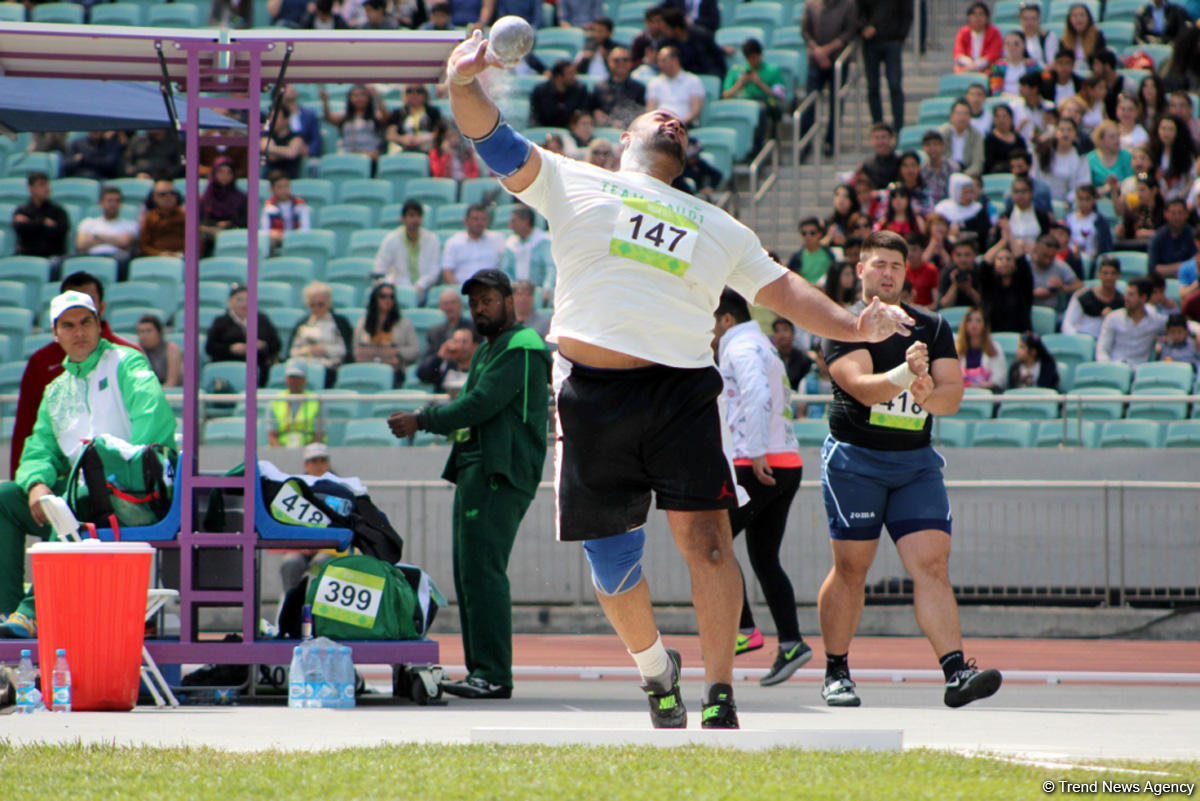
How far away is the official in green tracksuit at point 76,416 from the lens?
788 centimetres

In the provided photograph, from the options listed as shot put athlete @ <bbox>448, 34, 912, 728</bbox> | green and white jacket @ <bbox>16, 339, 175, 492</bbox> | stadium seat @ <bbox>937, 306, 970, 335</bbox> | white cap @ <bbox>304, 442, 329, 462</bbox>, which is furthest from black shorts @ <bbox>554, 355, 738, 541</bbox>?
stadium seat @ <bbox>937, 306, 970, 335</bbox>

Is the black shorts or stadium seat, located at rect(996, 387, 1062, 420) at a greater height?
the black shorts

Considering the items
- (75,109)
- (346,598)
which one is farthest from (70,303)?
(346,598)

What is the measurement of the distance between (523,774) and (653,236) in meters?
1.88

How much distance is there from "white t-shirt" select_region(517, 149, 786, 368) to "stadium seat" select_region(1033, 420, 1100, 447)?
8.27m

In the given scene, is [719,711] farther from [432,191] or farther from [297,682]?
[432,191]

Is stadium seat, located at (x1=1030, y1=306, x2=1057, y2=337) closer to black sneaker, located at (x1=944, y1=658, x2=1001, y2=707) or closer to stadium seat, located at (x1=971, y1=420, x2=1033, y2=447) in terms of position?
stadium seat, located at (x1=971, y1=420, x2=1033, y2=447)

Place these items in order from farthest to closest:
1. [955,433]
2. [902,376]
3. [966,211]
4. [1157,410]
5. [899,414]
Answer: [966,211], [955,433], [1157,410], [899,414], [902,376]

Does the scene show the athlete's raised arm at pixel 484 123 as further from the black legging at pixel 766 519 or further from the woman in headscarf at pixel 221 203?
the woman in headscarf at pixel 221 203

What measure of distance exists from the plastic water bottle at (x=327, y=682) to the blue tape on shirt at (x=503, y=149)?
9.42 ft

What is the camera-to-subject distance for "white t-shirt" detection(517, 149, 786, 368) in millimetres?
5398

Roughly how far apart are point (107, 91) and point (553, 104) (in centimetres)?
780

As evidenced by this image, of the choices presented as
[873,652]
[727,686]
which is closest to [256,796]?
[727,686]

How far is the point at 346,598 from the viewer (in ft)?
25.4
